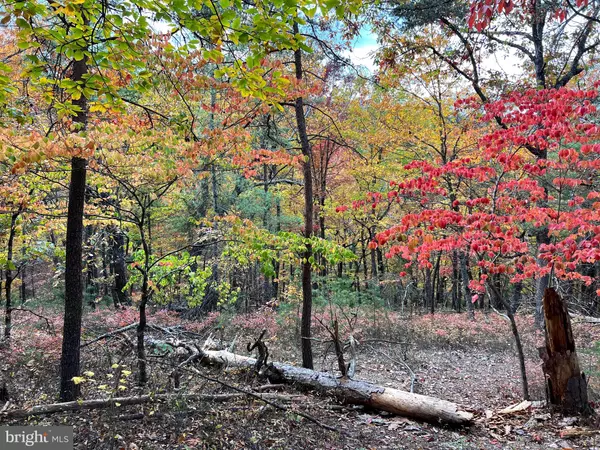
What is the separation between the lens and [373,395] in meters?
5.98

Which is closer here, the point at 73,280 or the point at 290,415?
the point at 290,415

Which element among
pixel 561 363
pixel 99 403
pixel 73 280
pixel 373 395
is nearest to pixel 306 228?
pixel 373 395

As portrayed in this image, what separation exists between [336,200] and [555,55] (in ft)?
37.5

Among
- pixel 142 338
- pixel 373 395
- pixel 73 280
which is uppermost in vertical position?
pixel 73 280

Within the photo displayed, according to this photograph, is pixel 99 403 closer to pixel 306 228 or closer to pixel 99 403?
pixel 99 403

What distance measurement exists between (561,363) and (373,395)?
9.36ft

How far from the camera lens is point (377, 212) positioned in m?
20.7

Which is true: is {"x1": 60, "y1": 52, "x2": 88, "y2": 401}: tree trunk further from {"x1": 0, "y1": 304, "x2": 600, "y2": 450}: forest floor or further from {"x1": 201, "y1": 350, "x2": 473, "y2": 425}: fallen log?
{"x1": 201, "y1": 350, "x2": 473, "y2": 425}: fallen log

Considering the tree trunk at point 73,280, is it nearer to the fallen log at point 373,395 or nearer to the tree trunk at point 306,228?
the fallen log at point 373,395

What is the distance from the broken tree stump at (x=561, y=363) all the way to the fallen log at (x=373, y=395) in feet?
4.96

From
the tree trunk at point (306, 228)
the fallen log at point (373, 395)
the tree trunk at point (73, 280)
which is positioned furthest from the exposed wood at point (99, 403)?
the tree trunk at point (306, 228)

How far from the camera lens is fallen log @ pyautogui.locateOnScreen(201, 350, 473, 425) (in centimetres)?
544

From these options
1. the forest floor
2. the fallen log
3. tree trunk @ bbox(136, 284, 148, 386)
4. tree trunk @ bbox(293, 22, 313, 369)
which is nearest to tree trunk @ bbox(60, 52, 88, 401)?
the forest floor

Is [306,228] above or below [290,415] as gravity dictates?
above
